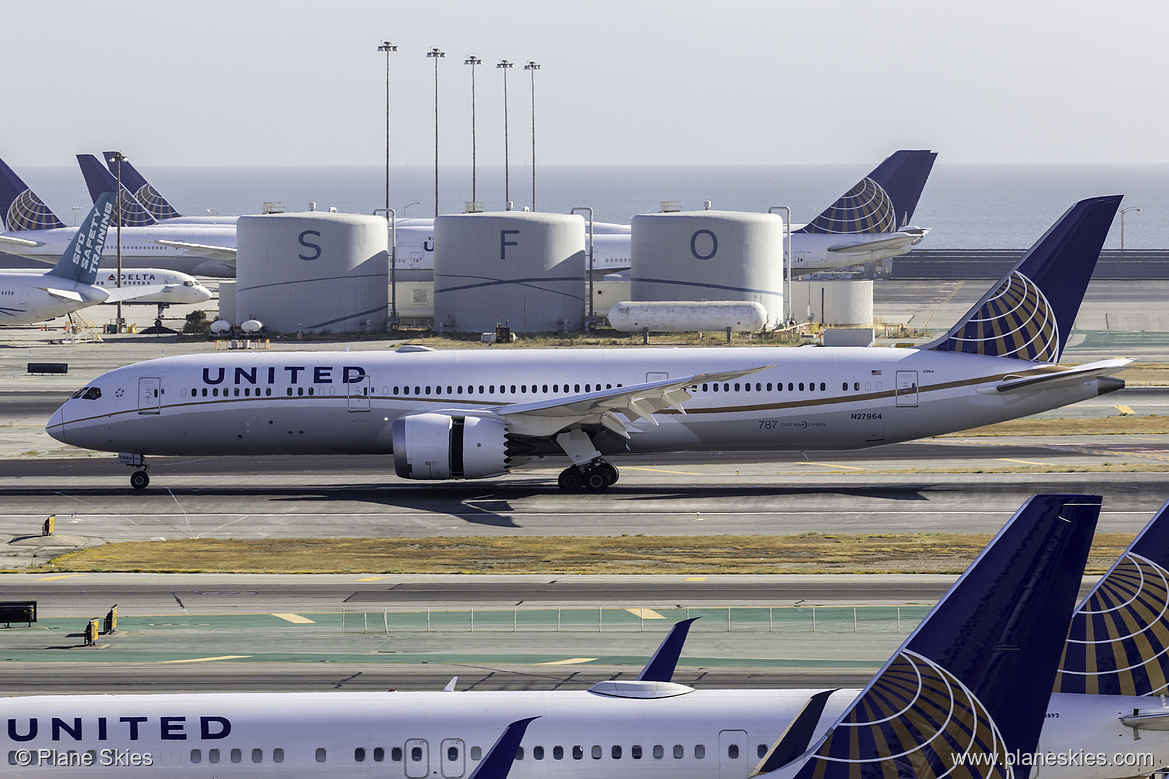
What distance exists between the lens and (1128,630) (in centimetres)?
1714

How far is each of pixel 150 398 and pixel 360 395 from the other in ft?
24.6

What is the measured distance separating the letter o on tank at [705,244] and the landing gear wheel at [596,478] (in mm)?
53967

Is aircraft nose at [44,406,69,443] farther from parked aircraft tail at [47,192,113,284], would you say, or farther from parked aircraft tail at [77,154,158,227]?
parked aircraft tail at [77,154,158,227]

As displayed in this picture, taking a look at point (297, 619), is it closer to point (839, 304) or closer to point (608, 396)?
point (608, 396)

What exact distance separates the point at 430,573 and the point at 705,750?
21.1 metres

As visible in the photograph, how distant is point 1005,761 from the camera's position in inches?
580

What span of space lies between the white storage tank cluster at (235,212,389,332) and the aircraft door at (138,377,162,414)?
53071 mm

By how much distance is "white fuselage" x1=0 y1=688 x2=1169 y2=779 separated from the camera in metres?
16.6

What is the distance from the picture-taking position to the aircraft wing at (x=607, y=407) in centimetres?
4469

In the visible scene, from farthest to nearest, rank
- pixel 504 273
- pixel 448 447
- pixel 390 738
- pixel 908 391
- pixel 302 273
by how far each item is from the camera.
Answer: pixel 302 273 < pixel 504 273 < pixel 908 391 < pixel 448 447 < pixel 390 738

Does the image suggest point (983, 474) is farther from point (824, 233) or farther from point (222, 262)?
point (222, 262)

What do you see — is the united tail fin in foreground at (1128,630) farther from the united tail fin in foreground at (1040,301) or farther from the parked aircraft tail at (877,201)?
the parked aircraft tail at (877,201)

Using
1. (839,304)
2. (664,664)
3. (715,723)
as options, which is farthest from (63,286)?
(715,723)

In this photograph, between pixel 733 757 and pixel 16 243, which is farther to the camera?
pixel 16 243
